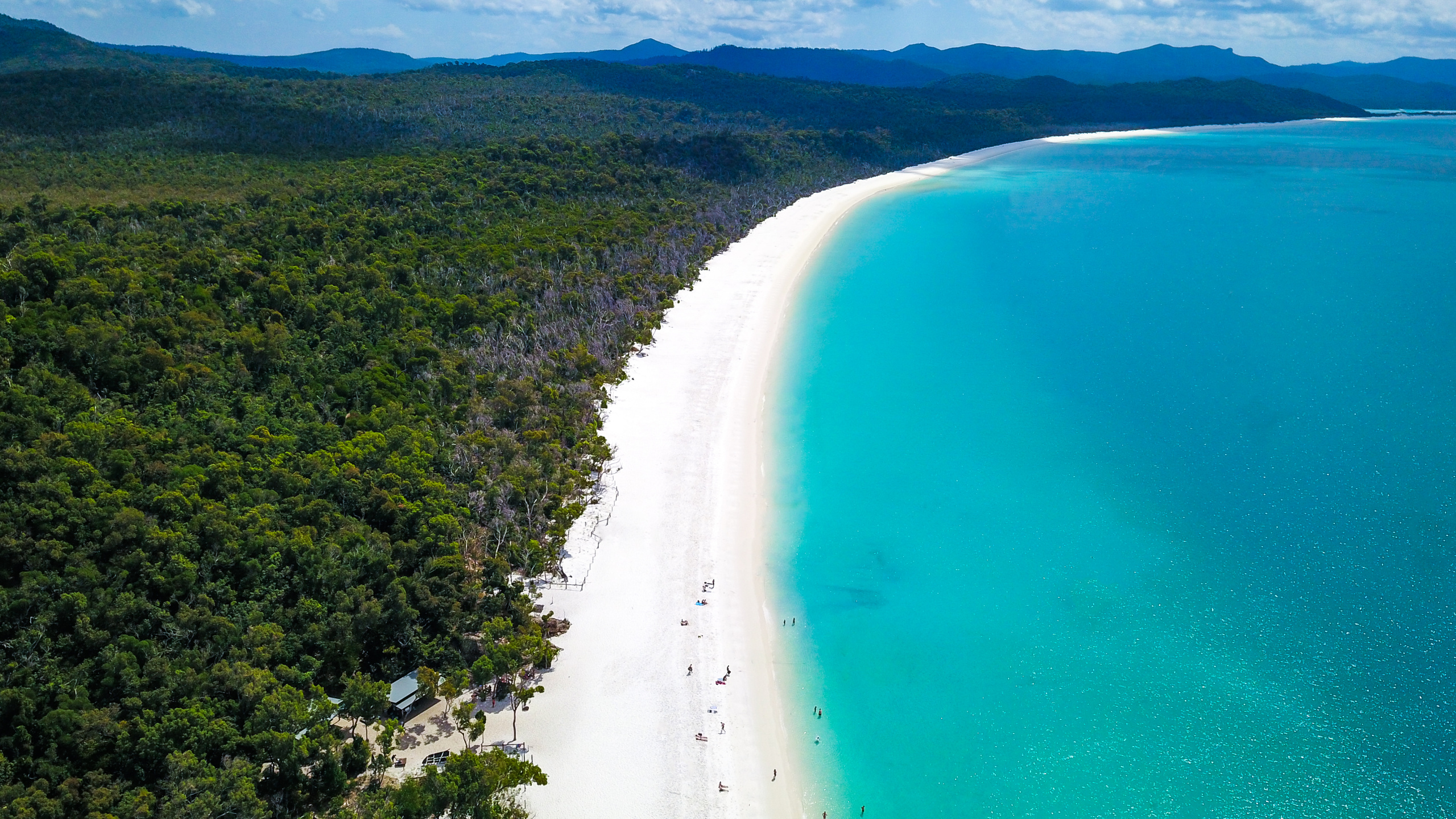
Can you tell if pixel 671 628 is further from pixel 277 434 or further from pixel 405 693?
pixel 277 434

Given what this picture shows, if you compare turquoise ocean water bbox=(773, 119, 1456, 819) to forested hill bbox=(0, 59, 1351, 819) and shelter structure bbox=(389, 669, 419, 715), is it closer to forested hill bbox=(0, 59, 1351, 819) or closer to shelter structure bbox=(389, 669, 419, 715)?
forested hill bbox=(0, 59, 1351, 819)

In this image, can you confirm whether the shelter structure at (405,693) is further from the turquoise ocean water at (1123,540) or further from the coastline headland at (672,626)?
the turquoise ocean water at (1123,540)

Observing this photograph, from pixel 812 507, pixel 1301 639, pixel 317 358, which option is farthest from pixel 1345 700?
pixel 317 358

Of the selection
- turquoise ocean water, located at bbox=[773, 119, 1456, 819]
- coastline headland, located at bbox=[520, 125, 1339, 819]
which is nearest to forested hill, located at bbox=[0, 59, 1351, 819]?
coastline headland, located at bbox=[520, 125, 1339, 819]

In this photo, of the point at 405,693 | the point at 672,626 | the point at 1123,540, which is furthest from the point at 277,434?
the point at 1123,540

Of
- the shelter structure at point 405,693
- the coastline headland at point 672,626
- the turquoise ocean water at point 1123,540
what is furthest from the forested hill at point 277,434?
the turquoise ocean water at point 1123,540

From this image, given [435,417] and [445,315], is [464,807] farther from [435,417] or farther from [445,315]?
[445,315]
